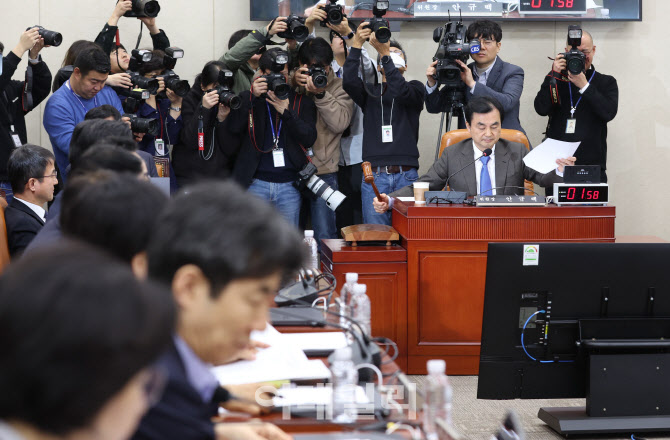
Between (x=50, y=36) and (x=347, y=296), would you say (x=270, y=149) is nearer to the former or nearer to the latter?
(x=50, y=36)

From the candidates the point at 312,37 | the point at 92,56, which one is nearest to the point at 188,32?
the point at 312,37

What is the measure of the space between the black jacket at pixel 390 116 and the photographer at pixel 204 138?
29.4 inches

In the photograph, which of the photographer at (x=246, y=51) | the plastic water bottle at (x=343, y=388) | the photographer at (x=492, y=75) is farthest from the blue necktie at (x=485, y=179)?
the plastic water bottle at (x=343, y=388)

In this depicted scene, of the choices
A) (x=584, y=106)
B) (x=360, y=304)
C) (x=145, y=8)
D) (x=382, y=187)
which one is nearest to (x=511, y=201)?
(x=382, y=187)

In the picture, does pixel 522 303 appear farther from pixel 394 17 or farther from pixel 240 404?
pixel 394 17

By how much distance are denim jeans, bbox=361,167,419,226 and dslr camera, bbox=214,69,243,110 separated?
825mm

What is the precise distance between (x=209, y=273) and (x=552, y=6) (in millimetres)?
5022

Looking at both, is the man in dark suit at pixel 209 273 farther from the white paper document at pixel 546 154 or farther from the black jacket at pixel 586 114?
the black jacket at pixel 586 114

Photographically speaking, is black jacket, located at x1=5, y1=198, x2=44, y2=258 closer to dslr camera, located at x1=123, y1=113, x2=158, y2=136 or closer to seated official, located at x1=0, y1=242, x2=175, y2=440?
dslr camera, located at x1=123, y1=113, x2=158, y2=136

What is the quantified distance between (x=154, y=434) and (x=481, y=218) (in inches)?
105

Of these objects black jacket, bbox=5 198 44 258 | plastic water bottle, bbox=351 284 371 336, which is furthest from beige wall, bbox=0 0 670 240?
plastic water bottle, bbox=351 284 371 336

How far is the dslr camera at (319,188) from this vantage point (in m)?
4.41

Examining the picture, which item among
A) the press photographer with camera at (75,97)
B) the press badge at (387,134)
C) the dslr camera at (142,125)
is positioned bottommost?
the press badge at (387,134)

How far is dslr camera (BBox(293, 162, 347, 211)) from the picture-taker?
4.41 metres
